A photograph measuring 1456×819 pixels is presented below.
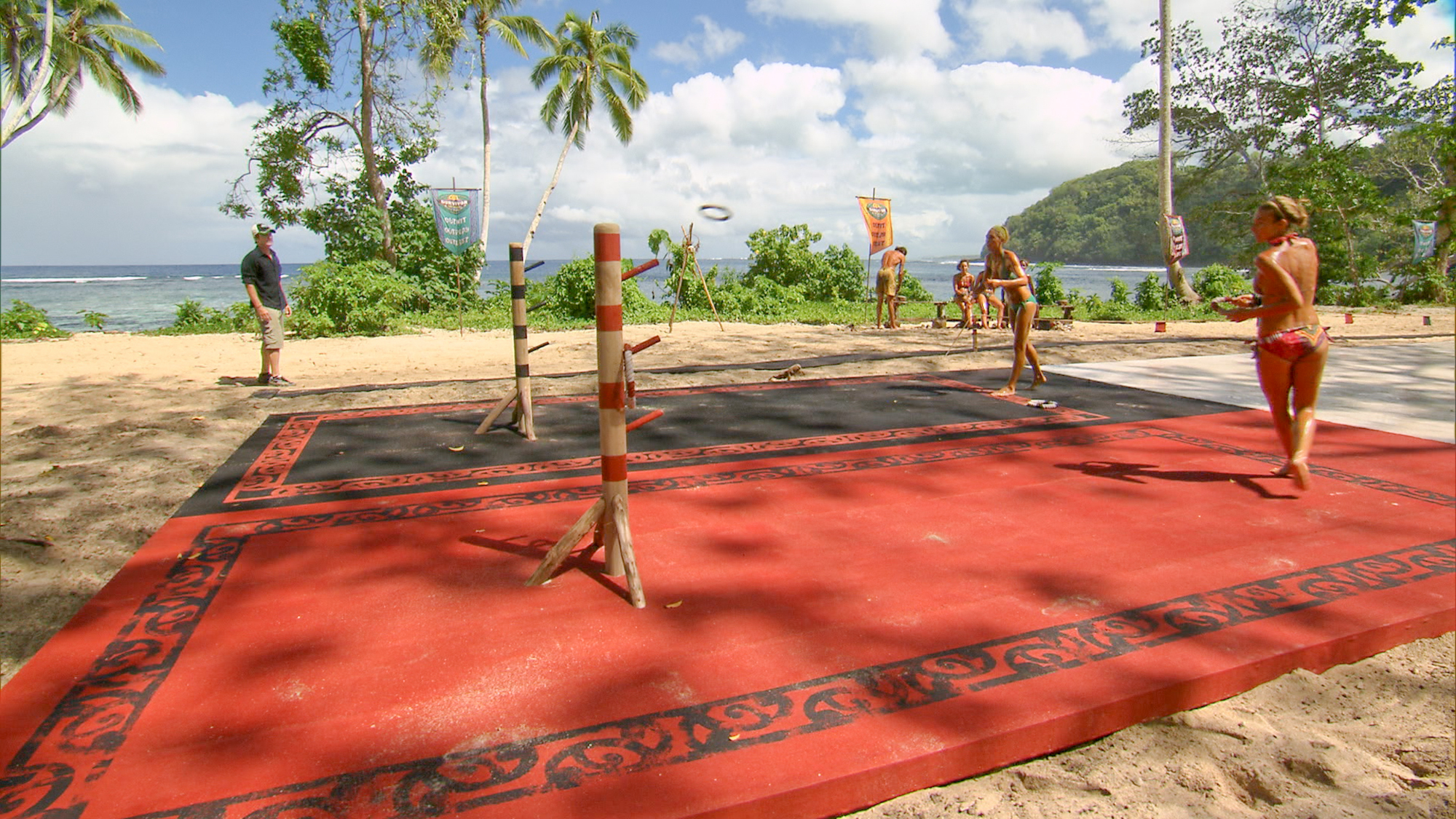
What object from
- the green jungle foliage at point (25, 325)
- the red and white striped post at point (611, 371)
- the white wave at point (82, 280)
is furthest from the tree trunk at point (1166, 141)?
the white wave at point (82, 280)

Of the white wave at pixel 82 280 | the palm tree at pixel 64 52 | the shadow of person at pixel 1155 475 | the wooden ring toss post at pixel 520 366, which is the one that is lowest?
the shadow of person at pixel 1155 475

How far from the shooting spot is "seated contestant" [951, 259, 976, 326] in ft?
46.6

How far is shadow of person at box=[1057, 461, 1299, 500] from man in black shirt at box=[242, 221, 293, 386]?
7.68 metres

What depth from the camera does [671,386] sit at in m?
8.25

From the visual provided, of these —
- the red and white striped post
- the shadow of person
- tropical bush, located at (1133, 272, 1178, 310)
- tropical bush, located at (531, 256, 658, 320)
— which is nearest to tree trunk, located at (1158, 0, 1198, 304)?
tropical bush, located at (1133, 272, 1178, 310)

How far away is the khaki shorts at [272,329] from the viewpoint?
28.1 ft

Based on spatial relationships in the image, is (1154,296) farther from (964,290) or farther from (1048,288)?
(964,290)

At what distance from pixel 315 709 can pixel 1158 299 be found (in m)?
20.9

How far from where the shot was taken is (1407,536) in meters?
3.74

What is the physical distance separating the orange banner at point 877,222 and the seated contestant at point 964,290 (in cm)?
215

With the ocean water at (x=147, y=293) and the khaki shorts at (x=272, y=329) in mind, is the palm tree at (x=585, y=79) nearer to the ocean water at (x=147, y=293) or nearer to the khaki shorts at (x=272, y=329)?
the ocean water at (x=147, y=293)

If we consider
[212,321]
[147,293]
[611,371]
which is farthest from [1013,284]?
[147,293]

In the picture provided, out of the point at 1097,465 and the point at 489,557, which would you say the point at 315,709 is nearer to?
the point at 489,557

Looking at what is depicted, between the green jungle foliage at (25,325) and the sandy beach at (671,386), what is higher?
the green jungle foliage at (25,325)
